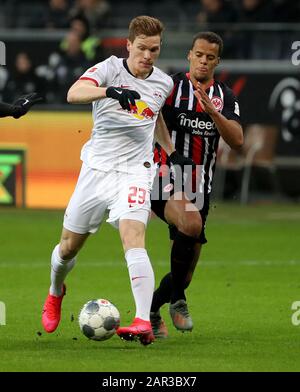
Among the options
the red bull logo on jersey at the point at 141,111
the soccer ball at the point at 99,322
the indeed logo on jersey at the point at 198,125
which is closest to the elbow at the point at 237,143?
the indeed logo on jersey at the point at 198,125

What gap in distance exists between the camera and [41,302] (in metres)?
10.3

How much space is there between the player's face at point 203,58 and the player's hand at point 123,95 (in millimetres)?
1282

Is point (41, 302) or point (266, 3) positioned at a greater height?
point (266, 3)

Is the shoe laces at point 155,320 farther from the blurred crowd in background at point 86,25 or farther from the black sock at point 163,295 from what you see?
the blurred crowd in background at point 86,25

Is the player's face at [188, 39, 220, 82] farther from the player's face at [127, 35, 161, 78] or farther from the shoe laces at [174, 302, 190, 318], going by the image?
the shoe laces at [174, 302, 190, 318]

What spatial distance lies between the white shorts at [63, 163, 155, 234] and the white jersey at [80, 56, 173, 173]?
2.5 inches

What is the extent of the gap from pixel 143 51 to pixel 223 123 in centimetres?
89

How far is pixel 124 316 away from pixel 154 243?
5.38 m

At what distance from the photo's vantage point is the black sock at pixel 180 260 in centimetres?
871

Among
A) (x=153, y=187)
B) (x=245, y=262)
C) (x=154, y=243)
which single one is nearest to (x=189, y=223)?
(x=153, y=187)

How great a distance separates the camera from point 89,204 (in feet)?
26.8

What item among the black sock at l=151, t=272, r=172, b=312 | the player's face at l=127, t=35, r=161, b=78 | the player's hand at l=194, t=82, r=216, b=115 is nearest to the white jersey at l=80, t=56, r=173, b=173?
the player's face at l=127, t=35, r=161, b=78
